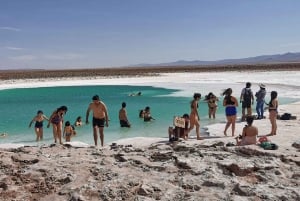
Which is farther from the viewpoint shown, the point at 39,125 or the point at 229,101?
the point at 39,125

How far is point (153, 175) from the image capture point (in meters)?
5.95

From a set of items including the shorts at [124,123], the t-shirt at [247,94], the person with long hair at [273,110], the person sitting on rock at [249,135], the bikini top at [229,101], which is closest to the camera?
the person sitting on rock at [249,135]

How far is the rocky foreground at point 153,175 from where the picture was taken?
542 centimetres

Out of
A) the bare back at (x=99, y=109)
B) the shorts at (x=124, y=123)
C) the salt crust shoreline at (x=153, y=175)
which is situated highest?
the bare back at (x=99, y=109)

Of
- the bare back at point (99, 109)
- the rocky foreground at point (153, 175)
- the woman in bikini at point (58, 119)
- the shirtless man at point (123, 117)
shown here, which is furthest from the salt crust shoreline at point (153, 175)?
the shirtless man at point (123, 117)

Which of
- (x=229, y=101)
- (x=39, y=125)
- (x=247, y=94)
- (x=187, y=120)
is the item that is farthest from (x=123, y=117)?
(x=229, y=101)

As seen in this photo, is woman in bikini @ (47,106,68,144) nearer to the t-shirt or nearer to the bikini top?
the bikini top

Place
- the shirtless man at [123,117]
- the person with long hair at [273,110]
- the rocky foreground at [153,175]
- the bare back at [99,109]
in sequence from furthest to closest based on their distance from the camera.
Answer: the shirtless man at [123,117] < the person with long hair at [273,110] < the bare back at [99,109] < the rocky foreground at [153,175]

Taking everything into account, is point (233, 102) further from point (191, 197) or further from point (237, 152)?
point (191, 197)

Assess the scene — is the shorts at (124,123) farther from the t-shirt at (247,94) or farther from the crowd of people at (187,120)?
the t-shirt at (247,94)

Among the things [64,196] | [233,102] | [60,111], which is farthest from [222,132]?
[64,196]

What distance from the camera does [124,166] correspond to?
6.27 meters

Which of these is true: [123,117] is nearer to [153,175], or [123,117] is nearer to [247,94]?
[247,94]

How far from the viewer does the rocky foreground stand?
5.42 meters
